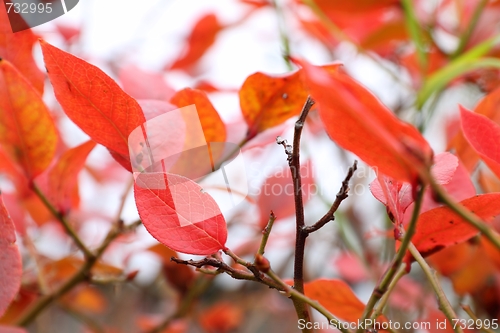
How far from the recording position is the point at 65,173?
0.46 metres

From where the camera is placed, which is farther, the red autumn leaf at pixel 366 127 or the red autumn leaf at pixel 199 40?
the red autumn leaf at pixel 199 40

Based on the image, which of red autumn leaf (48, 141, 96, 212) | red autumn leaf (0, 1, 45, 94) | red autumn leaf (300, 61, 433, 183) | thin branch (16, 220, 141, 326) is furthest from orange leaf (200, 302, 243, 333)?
red autumn leaf (300, 61, 433, 183)

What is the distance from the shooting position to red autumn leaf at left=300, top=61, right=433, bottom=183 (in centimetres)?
21

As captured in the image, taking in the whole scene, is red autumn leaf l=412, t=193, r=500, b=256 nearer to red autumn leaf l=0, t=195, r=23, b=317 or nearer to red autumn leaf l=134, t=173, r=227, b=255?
red autumn leaf l=134, t=173, r=227, b=255

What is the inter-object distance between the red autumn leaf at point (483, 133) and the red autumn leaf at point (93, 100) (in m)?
0.22

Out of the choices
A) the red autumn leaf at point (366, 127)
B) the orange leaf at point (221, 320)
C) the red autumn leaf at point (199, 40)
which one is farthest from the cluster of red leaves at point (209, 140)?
the orange leaf at point (221, 320)

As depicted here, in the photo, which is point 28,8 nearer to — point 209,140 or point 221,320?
point 209,140

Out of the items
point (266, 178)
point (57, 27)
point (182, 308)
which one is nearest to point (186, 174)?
point (266, 178)

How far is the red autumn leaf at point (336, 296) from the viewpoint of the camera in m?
0.40

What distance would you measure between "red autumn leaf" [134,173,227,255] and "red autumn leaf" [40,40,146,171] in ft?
0.15

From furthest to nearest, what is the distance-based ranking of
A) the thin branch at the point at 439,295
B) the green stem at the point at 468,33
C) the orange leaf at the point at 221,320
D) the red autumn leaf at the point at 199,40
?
1. the orange leaf at the point at 221,320
2. the red autumn leaf at the point at 199,40
3. the green stem at the point at 468,33
4. the thin branch at the point at 439,295

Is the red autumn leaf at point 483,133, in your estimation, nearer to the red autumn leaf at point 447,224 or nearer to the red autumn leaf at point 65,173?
the red autumn leaf at point 447,224

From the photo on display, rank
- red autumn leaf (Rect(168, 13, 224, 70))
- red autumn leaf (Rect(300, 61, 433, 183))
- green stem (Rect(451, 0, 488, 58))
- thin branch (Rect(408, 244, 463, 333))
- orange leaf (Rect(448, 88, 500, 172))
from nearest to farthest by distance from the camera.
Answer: red autumn leaf (Rect(300, 61, 433, 183)) < thin branch (Rect(408, 244, 463, 333)) < orange leaf (Rect(448, 88, 500, 172)) < green stem (Rect(451, 0, 488, 58)) < red autumn leaf (Rect(168, 13, 224, 70))

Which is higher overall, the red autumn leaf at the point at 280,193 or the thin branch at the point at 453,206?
the thin branch at the point at 453,206
